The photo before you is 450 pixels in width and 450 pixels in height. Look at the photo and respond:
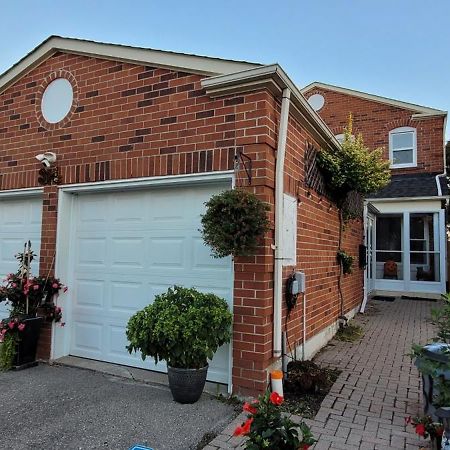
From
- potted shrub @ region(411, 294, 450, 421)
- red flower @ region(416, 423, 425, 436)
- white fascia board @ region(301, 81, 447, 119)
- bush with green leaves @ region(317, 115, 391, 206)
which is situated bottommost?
red flower @ region(416, 423, 425, 436)

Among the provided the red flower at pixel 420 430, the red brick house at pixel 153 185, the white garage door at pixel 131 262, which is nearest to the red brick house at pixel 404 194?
the red brick house at pixel 153 185

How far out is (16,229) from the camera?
5926 millimetres

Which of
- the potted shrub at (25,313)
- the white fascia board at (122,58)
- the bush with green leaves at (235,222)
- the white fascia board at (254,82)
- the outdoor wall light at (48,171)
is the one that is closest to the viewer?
the bush with green leaves at (235,222)

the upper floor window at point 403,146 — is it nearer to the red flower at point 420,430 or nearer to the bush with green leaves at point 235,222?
the bush with green leaves at point 235,222

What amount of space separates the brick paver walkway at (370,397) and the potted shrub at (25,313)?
114 inches

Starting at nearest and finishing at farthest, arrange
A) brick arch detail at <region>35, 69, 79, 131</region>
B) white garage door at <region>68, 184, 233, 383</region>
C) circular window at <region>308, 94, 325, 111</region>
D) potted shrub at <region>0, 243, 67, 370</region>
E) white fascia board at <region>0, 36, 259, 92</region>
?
white fascia board at <region>0, 36, 259, 92</region>
white garage door at <region>68, 184, 233, 383</region>
potted shrub at <region>0, 243, 67, 370</region>
brick arch detail at <region>35, 69, 79, 131</region>
circular window at <region>308, 94, 325, 111</region>

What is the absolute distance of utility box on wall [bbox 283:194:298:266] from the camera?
4.36m

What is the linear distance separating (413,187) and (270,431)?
474 inches

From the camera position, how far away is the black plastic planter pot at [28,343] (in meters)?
4.69

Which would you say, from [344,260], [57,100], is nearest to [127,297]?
[57,100]

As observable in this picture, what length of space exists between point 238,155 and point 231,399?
245cm

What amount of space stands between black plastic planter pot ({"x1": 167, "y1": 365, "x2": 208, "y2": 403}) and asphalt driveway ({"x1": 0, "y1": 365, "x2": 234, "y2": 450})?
0.25 ft

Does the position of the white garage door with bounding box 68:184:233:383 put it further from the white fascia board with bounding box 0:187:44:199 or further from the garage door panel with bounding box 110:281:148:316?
the white fascia board with bounding box 0:187:44:199

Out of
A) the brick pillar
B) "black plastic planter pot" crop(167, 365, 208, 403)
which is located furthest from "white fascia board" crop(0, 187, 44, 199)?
"black plastic planter pot" crop(167, 365, 208, 403)
